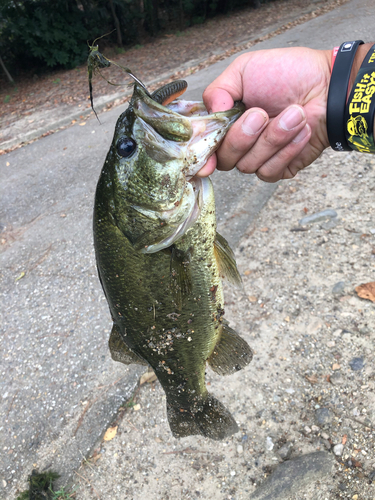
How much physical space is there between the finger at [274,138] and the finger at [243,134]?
44 mm

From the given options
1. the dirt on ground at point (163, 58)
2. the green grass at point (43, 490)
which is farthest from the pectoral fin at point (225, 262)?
the dirt on ground at point (163, 58)

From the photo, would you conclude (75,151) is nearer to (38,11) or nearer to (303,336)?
(303,336)

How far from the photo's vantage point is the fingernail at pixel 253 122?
1.68 m

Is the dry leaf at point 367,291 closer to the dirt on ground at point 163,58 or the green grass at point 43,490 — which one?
the green grass at point 43,490

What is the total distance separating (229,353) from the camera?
81.1 inches

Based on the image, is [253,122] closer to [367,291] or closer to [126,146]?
[126,146]

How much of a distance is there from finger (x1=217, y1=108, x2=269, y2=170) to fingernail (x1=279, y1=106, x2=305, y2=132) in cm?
9

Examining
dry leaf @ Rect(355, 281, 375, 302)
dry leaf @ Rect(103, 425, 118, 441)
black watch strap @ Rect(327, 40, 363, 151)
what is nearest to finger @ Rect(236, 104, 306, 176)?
black watch strap @ Rect(327, 40, 363, 151)

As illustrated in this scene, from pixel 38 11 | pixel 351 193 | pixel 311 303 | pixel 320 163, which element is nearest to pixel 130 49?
pixel 38 11

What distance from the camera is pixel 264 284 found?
3314 mm

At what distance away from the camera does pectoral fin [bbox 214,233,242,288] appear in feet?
6.25

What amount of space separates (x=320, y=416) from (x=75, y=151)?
5.87 meters

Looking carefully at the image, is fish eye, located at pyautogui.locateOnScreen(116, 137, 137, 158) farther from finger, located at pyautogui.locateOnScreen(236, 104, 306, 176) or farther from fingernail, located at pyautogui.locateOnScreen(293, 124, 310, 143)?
fingernail, located at pyautogui.locateOnScreen(293, 124, 310, 143)

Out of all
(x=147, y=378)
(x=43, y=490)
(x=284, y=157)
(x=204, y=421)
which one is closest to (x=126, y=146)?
(x=284, y=157)
